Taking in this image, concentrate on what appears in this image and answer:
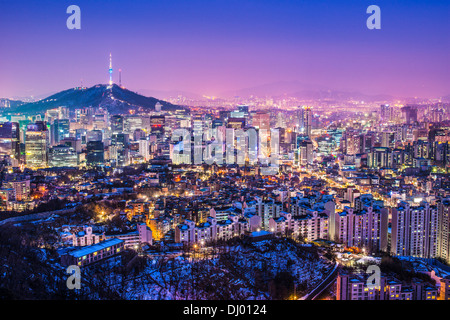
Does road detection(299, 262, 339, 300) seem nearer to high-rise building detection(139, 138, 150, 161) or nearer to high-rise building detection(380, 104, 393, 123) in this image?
high-rise building detection(139, 138, 150, 161)

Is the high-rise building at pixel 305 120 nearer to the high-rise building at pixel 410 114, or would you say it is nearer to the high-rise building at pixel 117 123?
the high-rise building at pixel 410 114

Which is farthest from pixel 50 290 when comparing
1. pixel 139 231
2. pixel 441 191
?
pixel 441 191

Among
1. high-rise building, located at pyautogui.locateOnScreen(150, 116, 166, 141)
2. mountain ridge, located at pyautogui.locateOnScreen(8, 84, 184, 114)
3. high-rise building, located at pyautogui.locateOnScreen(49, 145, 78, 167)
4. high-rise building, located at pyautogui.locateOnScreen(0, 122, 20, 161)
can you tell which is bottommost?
high-rise building, located at pyautogui.locateOnScreen(49, 145, 78, 167)

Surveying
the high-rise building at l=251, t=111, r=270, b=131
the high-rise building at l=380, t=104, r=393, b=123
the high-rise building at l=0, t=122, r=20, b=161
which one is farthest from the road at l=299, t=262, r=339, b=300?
the high-rise building at l=380, t=104, r=393, b=123

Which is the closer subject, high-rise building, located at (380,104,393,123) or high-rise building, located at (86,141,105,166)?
high-rise building, located at (86,141,105,166)

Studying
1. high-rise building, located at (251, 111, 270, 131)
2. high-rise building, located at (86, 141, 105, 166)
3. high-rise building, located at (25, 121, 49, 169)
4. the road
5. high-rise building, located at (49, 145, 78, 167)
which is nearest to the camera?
the road

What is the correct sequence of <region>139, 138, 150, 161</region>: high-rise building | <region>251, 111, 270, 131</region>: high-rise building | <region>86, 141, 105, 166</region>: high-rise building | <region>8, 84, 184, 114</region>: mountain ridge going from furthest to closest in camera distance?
<region>8, 84, 184, 114</region>: mountain ridge, <region>251, 111, 270, 131</region>: high-rise building, <region>139, 138, 150, 161</region>: high-rise building, <region>86, 141, 105, 166</region>: high-rise building

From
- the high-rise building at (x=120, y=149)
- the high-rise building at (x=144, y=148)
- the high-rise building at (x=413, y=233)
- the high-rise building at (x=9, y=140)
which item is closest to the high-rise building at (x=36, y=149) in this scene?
the high-rise building at (x=9, y=140)
